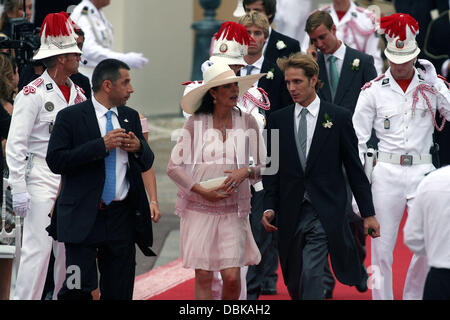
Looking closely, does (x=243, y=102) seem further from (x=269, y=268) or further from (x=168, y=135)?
(x=168, y=135)

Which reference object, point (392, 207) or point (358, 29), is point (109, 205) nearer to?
point (392, 207)

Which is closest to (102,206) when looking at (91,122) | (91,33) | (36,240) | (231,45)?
(91,122)

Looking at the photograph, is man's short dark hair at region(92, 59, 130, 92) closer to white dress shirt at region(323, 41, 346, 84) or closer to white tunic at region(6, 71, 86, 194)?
white tunic at region(6, 71, 86, 194)

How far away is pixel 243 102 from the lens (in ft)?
30.0

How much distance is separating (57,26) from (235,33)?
1.42m

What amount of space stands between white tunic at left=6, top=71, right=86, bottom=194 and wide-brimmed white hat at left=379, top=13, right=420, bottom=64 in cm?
255

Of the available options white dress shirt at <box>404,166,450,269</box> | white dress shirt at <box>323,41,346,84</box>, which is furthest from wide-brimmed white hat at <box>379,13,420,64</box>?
white dress shirt at <box>404,166,450,269</box>

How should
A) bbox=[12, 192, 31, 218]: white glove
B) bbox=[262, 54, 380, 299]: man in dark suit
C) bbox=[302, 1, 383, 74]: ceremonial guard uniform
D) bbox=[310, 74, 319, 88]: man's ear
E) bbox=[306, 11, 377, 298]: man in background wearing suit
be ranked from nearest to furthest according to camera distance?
bbox=[262, 54, 380, 299]: man in dark suit, bbox=[310, 74, 319, 88]: man's ear, bbox=[12, 192, 31, 218]: white glove, bbox=[306, 11, 377, 298]: man in background wearing suit, bbox=[302, 1, 383, 74]: ceremonial guard uniform

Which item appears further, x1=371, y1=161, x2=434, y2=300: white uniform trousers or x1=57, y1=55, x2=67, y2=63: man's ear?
x1=371, y1=161, x2=434, y2=300: white uniform trousers

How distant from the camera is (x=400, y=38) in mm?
9227

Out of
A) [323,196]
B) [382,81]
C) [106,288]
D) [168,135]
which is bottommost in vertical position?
[168,135]

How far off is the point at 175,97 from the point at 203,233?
35.7 ft

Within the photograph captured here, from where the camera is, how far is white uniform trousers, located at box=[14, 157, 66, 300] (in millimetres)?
8680
